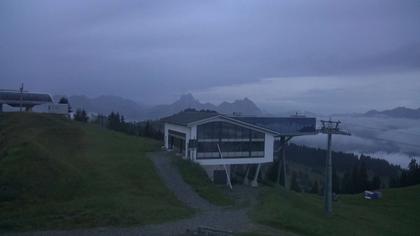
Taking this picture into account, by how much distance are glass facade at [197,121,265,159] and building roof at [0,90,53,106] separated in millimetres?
32486

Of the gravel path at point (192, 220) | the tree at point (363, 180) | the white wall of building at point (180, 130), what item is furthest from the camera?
the tree at point (363, 180)

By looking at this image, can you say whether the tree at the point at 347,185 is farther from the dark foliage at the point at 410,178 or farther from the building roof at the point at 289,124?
the building roof at the point at 289,124

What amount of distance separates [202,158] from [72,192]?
1181 cm

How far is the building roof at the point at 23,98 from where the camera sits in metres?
51.8

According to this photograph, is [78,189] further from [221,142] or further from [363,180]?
[363,180]

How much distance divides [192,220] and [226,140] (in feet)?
44.6

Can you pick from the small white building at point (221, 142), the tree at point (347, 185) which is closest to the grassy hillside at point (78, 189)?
the small white building at point (221, 142)

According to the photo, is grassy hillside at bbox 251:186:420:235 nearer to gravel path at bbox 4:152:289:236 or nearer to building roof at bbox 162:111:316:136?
gravel path at bbox 4:152:289:236

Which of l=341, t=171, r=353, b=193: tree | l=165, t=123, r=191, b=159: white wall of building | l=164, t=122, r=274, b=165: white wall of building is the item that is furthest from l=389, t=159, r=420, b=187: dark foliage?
l=165, t=123, r=191, b=159: white wall of building

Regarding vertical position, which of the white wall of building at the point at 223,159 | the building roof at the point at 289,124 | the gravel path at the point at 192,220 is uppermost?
the building roof at the point at 289,124

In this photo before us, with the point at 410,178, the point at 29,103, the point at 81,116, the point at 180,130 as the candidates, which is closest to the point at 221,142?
the point at 180,130

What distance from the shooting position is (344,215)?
3033cm

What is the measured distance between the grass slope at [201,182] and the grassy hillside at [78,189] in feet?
6.75

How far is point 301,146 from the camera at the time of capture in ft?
397
